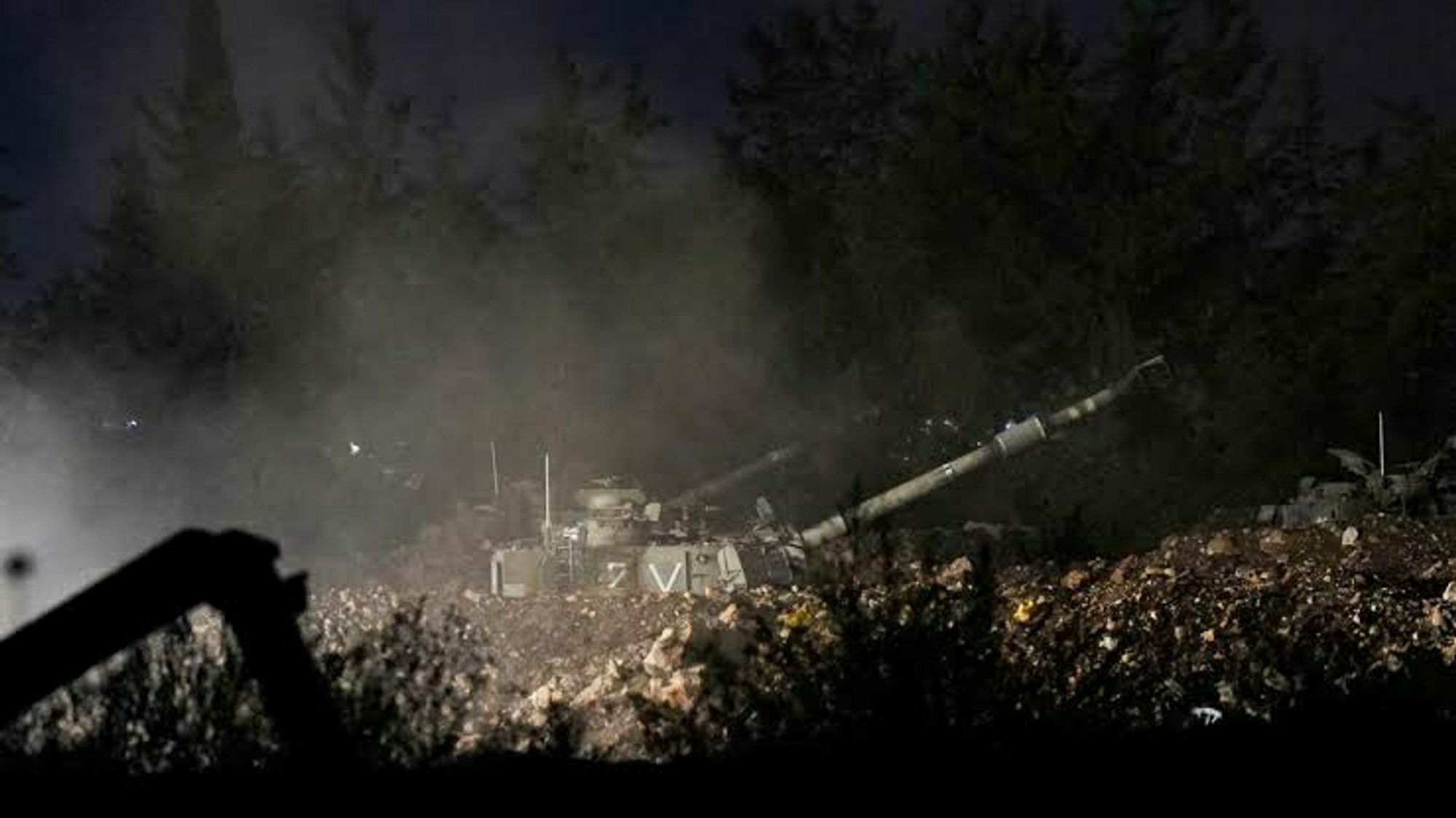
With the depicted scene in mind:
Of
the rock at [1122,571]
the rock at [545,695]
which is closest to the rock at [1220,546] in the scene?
the rock at [1122,571]

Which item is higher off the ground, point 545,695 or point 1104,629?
point 545,695

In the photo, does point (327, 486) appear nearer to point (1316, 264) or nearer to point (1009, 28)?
point (1009, 28)

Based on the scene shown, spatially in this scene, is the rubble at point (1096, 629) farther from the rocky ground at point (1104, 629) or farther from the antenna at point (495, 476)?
the antenna at point (495, 476)

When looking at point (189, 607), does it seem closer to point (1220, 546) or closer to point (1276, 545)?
point (1276, 545)

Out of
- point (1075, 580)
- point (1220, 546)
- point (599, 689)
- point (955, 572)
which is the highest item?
point (1220, 546)

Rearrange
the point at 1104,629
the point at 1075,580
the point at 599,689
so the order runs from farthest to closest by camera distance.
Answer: the point at 1075,580
the point at 599,689
the point at 1104,629

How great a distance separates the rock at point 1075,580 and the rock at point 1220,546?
10.9 ft

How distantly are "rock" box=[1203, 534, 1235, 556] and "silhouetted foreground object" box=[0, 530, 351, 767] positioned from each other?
48.5 feet

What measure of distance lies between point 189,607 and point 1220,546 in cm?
1570

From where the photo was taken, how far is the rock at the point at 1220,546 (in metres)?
17.3

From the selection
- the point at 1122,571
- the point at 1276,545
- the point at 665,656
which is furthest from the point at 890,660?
the point at 1276,545

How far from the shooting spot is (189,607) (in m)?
3.54

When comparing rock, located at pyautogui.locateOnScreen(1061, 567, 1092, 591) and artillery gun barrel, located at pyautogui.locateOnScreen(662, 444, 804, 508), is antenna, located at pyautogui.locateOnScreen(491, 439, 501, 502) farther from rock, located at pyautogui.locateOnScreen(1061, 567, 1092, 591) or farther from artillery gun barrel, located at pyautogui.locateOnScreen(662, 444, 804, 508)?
rock, located at pyautogui.locateOnScreen(1061, 567, 1092, 591)

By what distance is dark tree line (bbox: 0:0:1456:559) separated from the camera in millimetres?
27875
